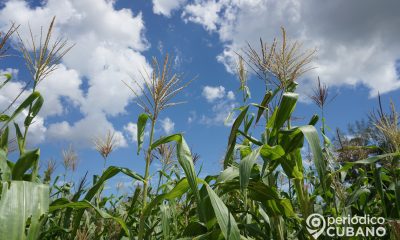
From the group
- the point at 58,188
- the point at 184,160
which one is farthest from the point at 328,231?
the point at 58,188

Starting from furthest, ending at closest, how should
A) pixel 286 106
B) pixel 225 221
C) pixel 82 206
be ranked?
pixel 286 106, pixel 82 206, pixel 225 221

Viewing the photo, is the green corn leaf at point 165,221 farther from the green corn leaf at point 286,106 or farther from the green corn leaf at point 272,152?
the green corn leaf at point 286,106

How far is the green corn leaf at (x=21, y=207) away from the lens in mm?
1436

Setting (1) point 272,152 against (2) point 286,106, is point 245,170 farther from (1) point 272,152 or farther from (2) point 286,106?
(2) point 286,106

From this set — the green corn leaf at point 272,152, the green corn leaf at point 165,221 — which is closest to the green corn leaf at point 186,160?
A: the green corn leaf at point 272,152

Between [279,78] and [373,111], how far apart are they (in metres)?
0.92

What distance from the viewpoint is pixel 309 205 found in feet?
7.20

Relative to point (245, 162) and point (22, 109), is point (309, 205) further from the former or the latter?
point (22, 109)

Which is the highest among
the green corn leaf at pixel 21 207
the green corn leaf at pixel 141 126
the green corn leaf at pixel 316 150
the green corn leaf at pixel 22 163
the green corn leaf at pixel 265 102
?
the green corn leaf at pixel 265 102

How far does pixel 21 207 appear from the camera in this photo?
1.54 meters
